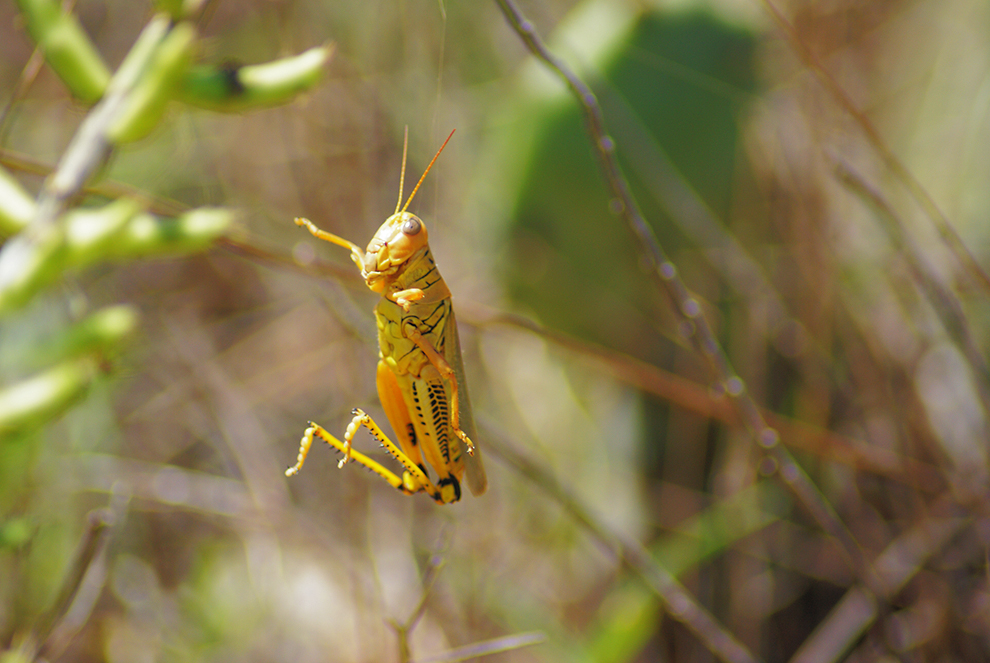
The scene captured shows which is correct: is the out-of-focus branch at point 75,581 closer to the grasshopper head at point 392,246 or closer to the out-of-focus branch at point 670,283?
the grasshopper head at point 392,246

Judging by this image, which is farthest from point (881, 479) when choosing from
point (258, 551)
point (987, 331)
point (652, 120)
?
point (258, 551)

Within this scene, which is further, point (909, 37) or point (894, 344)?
point (909, 37)

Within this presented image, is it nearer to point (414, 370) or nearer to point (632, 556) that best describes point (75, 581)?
point (414, 370)

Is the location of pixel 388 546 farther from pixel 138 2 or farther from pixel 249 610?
pixel 138 2

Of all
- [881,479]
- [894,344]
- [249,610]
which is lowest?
[249,610]

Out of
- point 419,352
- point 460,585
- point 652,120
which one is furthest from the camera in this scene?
point 652,120

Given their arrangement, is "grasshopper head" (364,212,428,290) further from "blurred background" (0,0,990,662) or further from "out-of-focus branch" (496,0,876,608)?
"blurred background" (0,0,990,662)
